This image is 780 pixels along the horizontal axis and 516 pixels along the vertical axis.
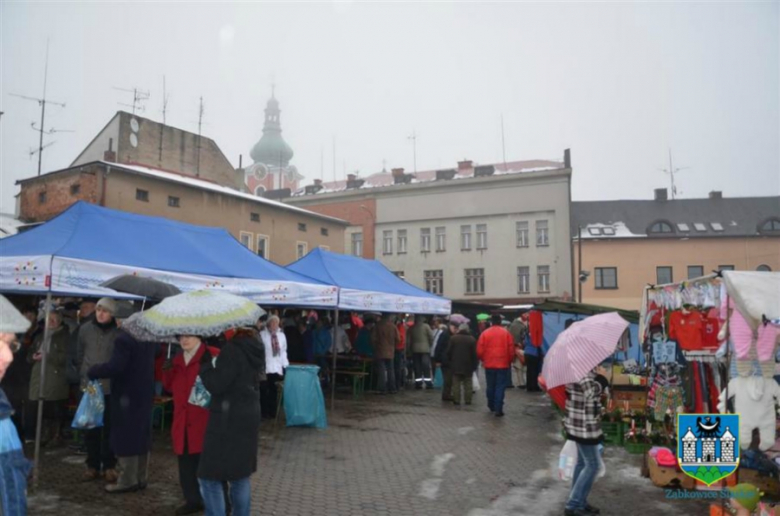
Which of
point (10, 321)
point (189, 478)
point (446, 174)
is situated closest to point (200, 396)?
point (189, 478)

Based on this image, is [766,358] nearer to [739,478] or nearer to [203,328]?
[739,478]

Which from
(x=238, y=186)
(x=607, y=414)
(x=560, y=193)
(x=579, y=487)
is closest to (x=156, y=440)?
(x=579, y=487)

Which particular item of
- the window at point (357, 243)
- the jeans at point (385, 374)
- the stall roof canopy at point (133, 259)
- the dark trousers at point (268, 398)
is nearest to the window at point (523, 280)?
the window at point (357, 243)

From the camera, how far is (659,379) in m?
8.16

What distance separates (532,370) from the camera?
15844mm

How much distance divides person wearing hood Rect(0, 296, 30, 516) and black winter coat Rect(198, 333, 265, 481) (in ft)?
3.94

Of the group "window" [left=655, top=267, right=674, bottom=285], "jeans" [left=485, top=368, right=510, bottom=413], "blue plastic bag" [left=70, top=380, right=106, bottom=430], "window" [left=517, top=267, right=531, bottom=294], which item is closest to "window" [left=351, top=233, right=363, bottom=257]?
"window" [left=517, top=267, right=531, bottom=294]

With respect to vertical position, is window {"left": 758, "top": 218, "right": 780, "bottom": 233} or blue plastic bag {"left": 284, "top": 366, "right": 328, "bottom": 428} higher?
window {"left": 758, "top": 218, "right": 780, "bottom": 233}

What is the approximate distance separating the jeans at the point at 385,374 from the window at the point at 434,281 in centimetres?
2835

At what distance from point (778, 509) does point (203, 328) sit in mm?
4610

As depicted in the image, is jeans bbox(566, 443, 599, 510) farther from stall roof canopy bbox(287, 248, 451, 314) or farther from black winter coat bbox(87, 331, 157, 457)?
stall roof canopy bbox(287, 248, 451, 314)

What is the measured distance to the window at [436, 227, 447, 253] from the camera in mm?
43375

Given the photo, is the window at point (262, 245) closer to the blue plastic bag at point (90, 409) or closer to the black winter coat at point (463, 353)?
the black winter coat at point (463, 353)

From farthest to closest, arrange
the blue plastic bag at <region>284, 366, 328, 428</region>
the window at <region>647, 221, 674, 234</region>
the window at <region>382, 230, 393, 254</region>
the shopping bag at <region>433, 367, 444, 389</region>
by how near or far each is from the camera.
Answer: the window at <region>382, 230, 393, 254</region> → the window at <region>647, 221, 674, 234</region> → the shopping bag at <region>433, 367, 444, 389</region> → the blue plastic bag at <region>284, 366, 328, 428</region>
